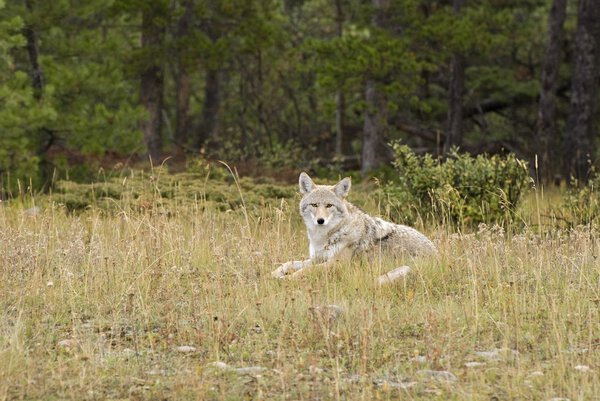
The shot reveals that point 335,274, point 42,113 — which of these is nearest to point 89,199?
point 42,113

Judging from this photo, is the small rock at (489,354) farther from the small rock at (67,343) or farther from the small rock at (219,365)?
the small rock at (67,343)

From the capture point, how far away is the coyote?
8.96 meters

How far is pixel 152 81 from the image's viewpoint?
21.9 metres

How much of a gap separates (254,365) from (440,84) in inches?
825

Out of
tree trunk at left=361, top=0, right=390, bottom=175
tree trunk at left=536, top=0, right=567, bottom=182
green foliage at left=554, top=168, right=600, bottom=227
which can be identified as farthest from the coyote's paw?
tree trunk at left=536, top=0, right=567, bottom=182

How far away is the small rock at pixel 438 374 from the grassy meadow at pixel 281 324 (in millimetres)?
15

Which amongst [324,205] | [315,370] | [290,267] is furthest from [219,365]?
[324,205]

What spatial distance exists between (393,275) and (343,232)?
953 mm

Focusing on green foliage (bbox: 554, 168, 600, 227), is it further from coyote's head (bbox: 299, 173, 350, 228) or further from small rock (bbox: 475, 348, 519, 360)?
small rock (bbox: 475, 348, 519, 360)

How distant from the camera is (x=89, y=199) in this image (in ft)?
43.6

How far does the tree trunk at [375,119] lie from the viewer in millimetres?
18797

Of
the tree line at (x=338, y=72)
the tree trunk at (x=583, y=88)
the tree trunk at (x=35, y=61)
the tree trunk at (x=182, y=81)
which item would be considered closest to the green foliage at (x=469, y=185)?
the tree line at (x=338, y=72)

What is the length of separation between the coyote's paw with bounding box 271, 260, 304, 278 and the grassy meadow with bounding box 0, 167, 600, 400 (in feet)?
0.39

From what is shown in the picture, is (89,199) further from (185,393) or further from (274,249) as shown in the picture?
(185,393)
